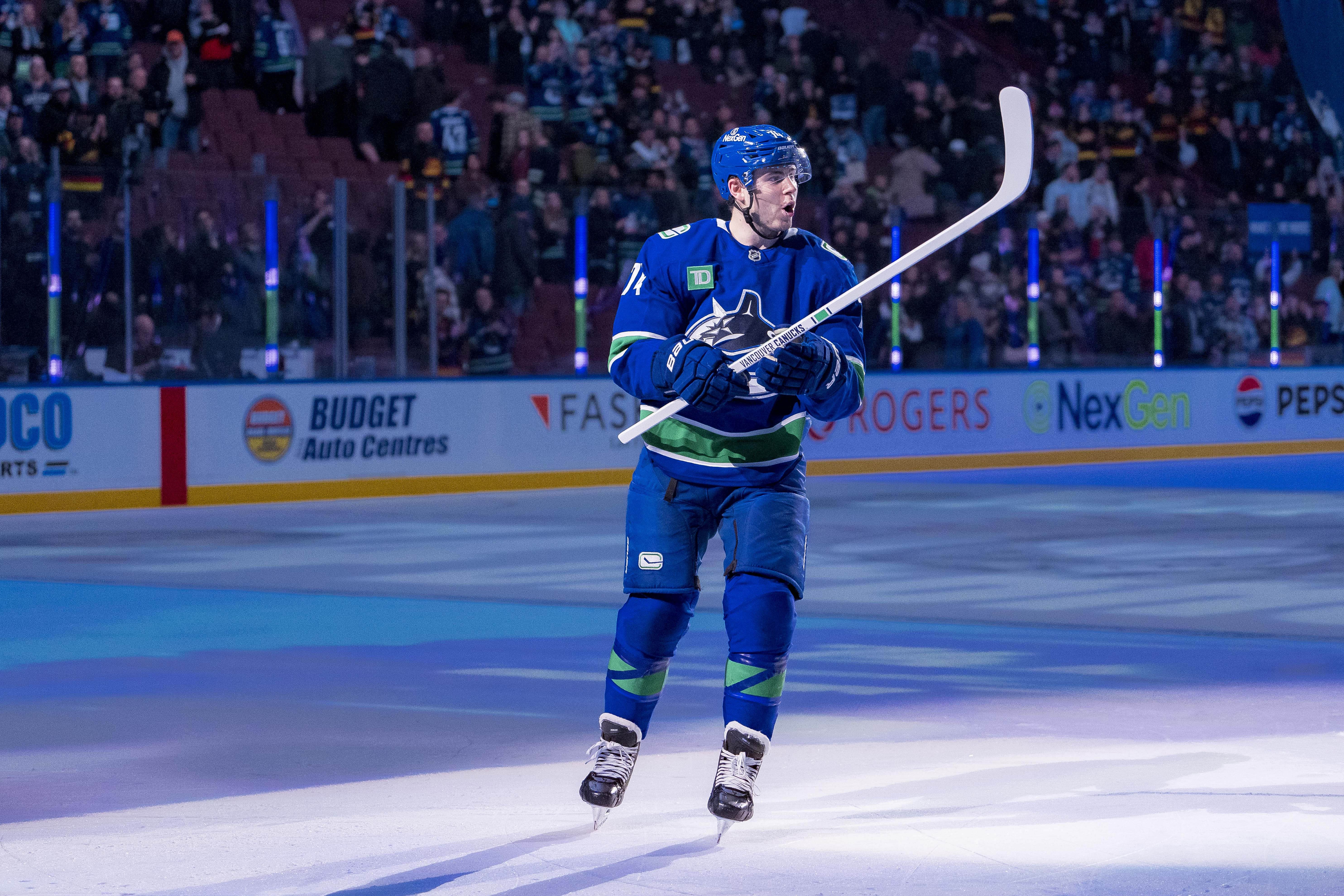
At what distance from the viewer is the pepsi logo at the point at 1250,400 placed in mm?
21328

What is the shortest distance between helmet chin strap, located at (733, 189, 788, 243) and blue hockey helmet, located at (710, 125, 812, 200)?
21 mm

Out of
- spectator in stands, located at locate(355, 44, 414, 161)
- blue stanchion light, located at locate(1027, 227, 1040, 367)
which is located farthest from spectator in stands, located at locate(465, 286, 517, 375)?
blue stanchion light, located at locate(1027, 227, 1040, 367)

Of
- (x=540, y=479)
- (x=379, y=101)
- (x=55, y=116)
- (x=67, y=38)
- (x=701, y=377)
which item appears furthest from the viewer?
(x=379, y=101)

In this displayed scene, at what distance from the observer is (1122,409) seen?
68.0 ft

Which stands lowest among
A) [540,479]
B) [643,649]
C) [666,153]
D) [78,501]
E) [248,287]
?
[540,479]

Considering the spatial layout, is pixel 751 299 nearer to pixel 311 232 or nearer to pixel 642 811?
pixel 642 811

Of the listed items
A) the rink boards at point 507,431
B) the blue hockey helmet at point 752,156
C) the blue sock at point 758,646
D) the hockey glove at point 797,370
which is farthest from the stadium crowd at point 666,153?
the hockey glove at point 797,370

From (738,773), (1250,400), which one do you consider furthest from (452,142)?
(738,773)

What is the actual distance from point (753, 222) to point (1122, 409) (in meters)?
16.2

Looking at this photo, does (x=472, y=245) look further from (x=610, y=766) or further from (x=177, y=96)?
(x=610, y=766)

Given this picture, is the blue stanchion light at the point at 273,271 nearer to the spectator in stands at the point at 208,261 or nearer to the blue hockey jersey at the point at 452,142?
the spectator in stands at the point at 208,261

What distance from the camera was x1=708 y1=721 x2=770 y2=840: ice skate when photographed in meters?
4.83

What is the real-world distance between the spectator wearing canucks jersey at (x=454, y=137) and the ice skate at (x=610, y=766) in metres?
13.6

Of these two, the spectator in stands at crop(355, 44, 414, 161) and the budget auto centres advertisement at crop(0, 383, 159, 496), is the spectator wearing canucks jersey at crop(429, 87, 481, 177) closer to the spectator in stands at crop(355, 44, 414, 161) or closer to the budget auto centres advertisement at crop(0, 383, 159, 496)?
the spectator in stands at crop(355, 44, 414, 161)
